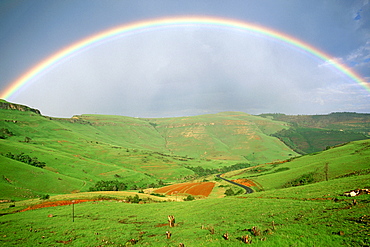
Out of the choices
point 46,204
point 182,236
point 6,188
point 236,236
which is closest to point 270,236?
point 236,236

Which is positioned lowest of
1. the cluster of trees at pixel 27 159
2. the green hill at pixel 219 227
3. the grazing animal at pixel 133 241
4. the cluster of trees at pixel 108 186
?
the grazing animal at pixel 133 241

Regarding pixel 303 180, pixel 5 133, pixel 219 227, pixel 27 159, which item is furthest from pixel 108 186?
pixel 5 133

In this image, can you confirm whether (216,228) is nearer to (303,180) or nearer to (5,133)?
(303,180)

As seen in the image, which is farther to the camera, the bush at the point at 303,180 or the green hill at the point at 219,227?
the bush at the point at 303,180

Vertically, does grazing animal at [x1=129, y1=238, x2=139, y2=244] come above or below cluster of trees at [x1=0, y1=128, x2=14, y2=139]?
below

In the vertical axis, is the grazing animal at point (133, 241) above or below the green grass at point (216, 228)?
below

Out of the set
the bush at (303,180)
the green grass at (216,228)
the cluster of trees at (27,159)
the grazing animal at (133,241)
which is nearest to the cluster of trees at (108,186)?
the cluster of trees at (27,159)

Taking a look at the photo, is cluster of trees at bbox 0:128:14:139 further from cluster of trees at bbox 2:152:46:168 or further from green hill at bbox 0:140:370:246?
green hill at bbox 0:140:370:246

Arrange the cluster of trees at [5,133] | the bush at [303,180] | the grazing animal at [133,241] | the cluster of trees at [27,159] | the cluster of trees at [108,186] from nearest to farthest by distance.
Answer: the grazing animal at [133,241] < the bush at [303,180] < the cluster of trees at [108,186] < the cluster of trees at [27,159] < the cluster of trees at [5,133]

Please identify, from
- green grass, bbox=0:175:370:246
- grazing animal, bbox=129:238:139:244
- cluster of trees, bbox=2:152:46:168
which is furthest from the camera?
cluster of trees, bbox=2:152:46:168

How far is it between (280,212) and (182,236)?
14.5 m

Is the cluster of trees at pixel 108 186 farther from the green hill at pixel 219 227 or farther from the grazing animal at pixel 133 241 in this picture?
the grazing animal at pixel 133 241

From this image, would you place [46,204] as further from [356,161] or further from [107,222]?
[356,161]

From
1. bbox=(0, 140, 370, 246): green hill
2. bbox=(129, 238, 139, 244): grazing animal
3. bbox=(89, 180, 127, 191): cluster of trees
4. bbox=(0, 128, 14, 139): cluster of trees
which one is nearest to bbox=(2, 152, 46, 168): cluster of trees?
bbox=(89, 180, 127, 191): cluster of trees
